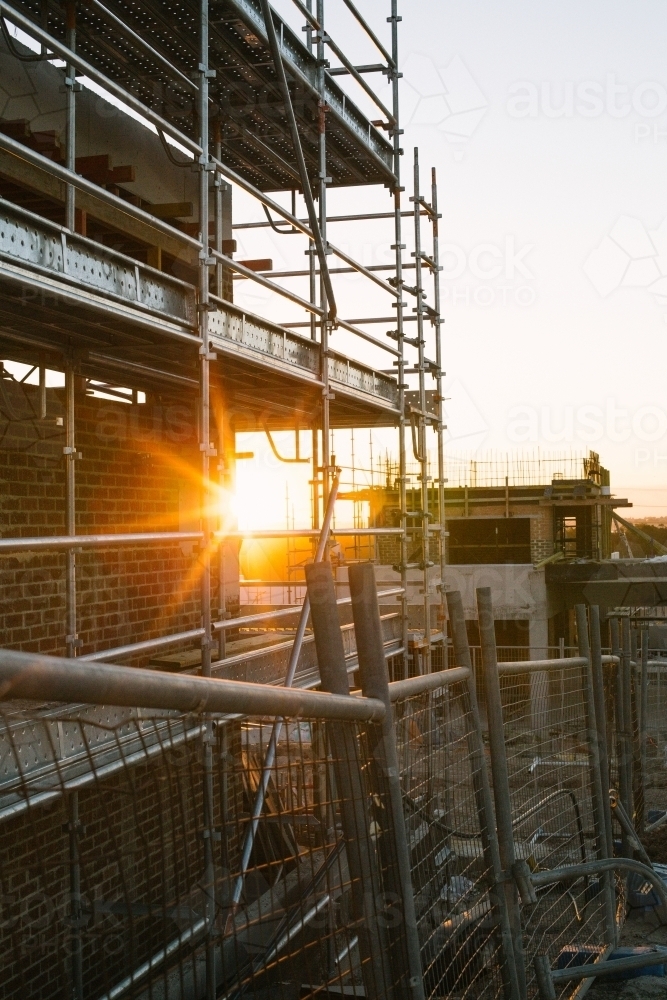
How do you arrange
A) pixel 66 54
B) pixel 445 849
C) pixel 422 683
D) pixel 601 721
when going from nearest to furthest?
pixel 422 683 < pixel 445 849 < pixel 66 54 < pixel 601 721

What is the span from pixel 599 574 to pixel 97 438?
22222mm

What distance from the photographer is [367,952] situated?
2514 millimetres

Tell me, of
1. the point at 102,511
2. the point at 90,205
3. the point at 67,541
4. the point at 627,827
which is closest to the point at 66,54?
the point at 67,541

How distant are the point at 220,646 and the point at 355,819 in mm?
3271

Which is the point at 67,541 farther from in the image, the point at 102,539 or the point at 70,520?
the point at 70,520

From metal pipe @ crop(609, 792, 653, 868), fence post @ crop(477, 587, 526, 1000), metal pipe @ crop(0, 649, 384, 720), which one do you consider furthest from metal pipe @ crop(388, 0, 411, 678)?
metal pipe @ crop(0, 649, 384, 720)

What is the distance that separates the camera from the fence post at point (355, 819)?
2.49m

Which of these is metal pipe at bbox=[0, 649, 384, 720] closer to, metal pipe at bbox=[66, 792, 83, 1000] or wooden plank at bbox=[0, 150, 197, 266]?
metal pipe at bbox=[66, 792, 83, 1000]

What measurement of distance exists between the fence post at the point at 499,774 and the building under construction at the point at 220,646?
0.6 inches

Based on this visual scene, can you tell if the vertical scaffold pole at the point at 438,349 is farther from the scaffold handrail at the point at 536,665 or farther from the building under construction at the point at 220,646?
the scaffold handrail at the point at 536,665

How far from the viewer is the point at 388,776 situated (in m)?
2.65

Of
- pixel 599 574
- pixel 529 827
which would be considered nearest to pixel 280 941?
pixel 529 827

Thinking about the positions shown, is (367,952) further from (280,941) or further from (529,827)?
(529,827)

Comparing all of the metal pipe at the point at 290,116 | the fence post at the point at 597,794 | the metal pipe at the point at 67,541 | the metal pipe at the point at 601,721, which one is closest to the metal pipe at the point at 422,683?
the metal pipe at the point at 67,541
